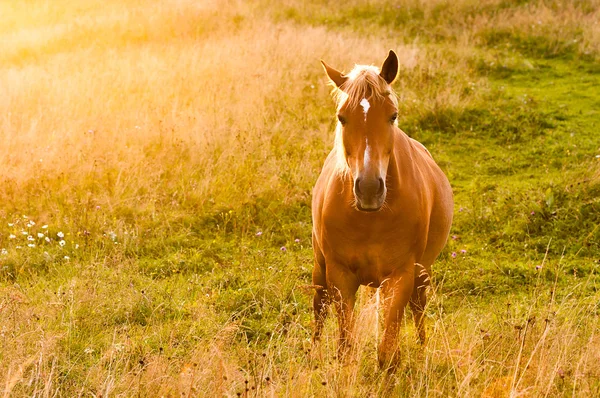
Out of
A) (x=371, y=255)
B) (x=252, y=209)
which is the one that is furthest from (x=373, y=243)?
(x=252, y=209)

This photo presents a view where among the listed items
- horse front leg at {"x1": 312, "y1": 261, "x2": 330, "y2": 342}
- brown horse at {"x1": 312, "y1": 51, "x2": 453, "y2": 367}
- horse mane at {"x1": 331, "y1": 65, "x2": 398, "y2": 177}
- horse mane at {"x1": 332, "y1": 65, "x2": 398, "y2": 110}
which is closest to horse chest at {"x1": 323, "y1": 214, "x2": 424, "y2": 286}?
brown horse at {"x1": 312, "y1": 51, "x2": 453, "y2": 367}

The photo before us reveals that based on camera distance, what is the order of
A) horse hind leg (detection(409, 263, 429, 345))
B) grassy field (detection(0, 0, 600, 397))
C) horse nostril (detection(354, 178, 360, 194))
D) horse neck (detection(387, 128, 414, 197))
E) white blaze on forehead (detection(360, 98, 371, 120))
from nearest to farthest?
horse nostril (detection(354, 178, 360, 194)) → white blaze on forehead (detection(360, 98, 371, 120)) → grassy field (detection(0, 0, 600, 397)) → horse neck (detection(387, 128, 414, 197)) → horse hind leg (detection(409, 263, 429, 345))

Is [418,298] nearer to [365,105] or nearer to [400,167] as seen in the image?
[400,167]

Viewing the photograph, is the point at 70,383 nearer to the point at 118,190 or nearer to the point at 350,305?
the point at 350,305

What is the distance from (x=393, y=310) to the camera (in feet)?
12.0

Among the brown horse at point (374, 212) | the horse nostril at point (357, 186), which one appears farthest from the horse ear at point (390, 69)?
the horse nostril at point (357, 186)

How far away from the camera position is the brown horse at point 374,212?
11.0 ft

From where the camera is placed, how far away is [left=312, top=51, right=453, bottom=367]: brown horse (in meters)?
3.36

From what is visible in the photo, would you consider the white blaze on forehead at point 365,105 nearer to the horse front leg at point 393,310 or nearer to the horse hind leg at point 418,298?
the horse front leg at point 393,310

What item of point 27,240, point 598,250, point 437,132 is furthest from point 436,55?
point 27,240

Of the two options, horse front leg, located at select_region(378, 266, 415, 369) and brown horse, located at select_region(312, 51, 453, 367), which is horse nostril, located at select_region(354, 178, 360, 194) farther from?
horse front leg, located at select_region(378, 266, 415, 369)

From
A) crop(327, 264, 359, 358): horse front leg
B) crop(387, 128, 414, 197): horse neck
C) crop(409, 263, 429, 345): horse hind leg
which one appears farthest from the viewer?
crop(409, 263, 429, 345): horse hind leg

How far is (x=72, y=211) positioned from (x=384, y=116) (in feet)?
13.2

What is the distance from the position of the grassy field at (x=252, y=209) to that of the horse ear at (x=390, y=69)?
1419mm
